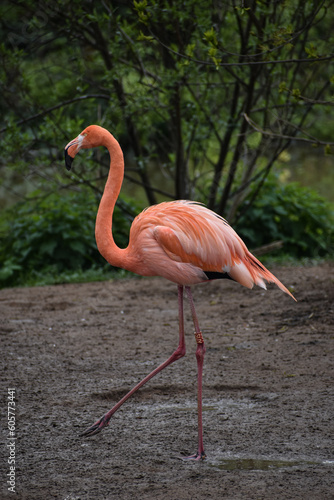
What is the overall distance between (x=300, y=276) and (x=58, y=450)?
4208mm

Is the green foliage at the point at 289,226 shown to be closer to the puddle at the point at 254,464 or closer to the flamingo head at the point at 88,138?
the flamingo head at the point at 88,138

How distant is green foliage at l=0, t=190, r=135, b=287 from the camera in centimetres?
763

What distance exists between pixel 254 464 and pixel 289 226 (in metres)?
5.56

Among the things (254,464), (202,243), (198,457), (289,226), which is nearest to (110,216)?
(202,243)

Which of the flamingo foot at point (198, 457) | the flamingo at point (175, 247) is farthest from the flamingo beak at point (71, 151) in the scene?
the flamingo foot at point (198, 457)

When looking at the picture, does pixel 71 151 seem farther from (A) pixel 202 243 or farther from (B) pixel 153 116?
(B) pixel 153 116

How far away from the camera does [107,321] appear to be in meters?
5.79

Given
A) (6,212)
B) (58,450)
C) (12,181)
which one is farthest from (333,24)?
(12,181)

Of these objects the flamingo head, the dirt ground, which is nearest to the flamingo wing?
Answer: the flamingo head

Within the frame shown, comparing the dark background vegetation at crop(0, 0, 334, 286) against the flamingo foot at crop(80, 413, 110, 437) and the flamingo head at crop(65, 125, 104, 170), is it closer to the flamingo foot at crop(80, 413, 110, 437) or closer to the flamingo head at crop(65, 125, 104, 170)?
the flamingo head at crop(65, 125, 104, 170)

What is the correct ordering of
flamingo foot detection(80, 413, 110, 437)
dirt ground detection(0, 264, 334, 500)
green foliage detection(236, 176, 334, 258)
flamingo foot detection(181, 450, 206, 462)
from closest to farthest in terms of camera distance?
dirt ground detection(0, 264, 334, 500), flamingo foot detection(181, 450, 206, 462), flamingo foot detection(80, 413, 110, 437), green foliage detection(236, 176, 334, 258)

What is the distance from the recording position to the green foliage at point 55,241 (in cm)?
763

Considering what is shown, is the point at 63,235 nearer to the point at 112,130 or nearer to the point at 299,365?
the point at 112,130

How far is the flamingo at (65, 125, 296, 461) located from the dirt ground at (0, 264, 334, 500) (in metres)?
0.36
